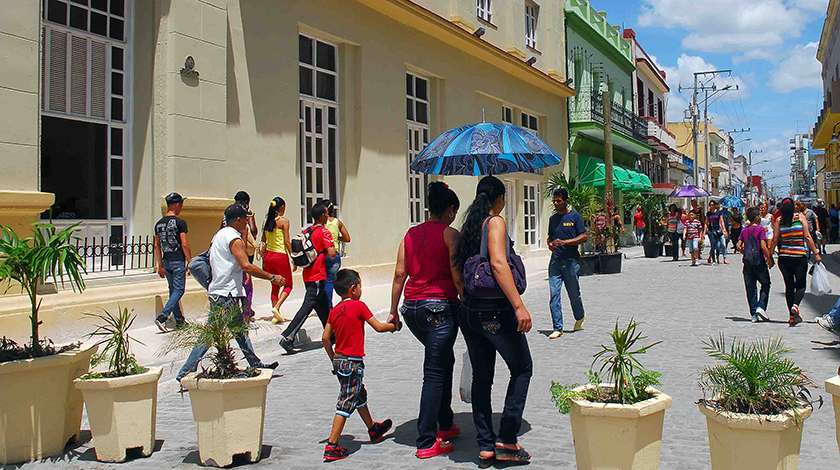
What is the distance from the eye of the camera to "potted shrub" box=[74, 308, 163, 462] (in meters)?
4.75

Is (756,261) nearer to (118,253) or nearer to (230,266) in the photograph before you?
(230,266)

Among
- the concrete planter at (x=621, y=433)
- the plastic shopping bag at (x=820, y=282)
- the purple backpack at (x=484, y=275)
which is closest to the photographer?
the concrete planter at (x=621, y=433)

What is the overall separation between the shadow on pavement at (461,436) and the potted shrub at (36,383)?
7.39 feet

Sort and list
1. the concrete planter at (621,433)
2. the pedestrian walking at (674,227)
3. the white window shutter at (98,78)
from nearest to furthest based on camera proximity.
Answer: the concrete planter at (621,433)
the white window shutter at (98,78)
the pedestrian walking at (674,227)

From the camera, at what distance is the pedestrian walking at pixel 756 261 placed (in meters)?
10.1

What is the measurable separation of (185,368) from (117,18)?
19.5ft

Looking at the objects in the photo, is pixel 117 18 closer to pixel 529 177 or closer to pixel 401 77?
pixel 401 77

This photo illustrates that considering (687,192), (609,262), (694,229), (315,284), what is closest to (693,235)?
(694,229)

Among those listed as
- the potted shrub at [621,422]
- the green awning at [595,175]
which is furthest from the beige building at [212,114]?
the green awning at [595,175]

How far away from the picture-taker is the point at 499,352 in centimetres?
455

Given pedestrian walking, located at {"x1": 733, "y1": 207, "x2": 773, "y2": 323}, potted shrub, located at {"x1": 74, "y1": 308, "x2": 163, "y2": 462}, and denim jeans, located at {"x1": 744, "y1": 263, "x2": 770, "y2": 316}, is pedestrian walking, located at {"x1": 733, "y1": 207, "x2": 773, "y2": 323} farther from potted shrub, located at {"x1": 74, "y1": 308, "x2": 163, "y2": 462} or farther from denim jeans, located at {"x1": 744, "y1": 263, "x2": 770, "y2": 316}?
potted shrub, located at {"x1": 74, "y1": 308, "x2": 163, "y2": 462}

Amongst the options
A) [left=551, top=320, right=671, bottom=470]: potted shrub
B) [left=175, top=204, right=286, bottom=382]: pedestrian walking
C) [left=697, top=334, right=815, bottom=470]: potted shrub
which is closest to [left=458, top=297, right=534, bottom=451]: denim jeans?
[left=551, top=320, right=671, bottom=470]: potted shrub

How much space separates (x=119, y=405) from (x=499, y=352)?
2.50 metres

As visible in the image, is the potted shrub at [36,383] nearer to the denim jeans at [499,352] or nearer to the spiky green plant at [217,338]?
the spiky green plant at [217,338]
